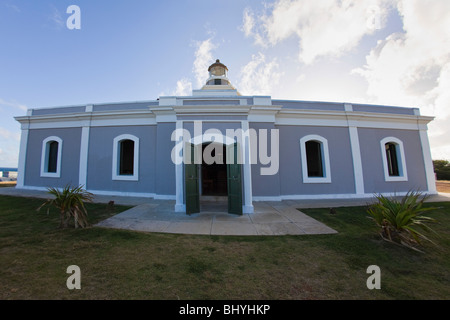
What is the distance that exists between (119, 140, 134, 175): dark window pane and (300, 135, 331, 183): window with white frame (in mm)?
9191

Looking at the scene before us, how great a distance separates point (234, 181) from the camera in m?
5.80

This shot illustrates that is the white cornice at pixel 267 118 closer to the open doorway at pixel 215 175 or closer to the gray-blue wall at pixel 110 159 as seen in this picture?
the gray-blue wall at pixel 110 159

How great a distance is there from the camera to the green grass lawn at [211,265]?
2127 mm

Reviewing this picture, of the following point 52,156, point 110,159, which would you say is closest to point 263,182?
point 110,159

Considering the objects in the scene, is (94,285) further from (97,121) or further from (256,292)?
(97,121)

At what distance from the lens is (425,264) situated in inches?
114

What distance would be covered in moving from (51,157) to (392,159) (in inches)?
798

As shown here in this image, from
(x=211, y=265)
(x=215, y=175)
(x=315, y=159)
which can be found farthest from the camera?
(x=215, y=175)

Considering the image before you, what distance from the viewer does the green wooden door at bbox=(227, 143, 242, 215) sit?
5.65 metres

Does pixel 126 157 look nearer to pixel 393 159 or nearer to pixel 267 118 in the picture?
pixel 267 118

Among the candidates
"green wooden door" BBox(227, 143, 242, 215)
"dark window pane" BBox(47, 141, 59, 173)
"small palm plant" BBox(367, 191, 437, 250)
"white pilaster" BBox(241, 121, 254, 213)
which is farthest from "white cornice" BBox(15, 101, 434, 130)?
"small palm plant" BBox(367, 191, 437, 250)

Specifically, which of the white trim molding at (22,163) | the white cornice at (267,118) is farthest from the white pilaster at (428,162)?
the white trim molding at (22,163)

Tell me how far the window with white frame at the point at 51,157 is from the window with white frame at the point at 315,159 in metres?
13.4
